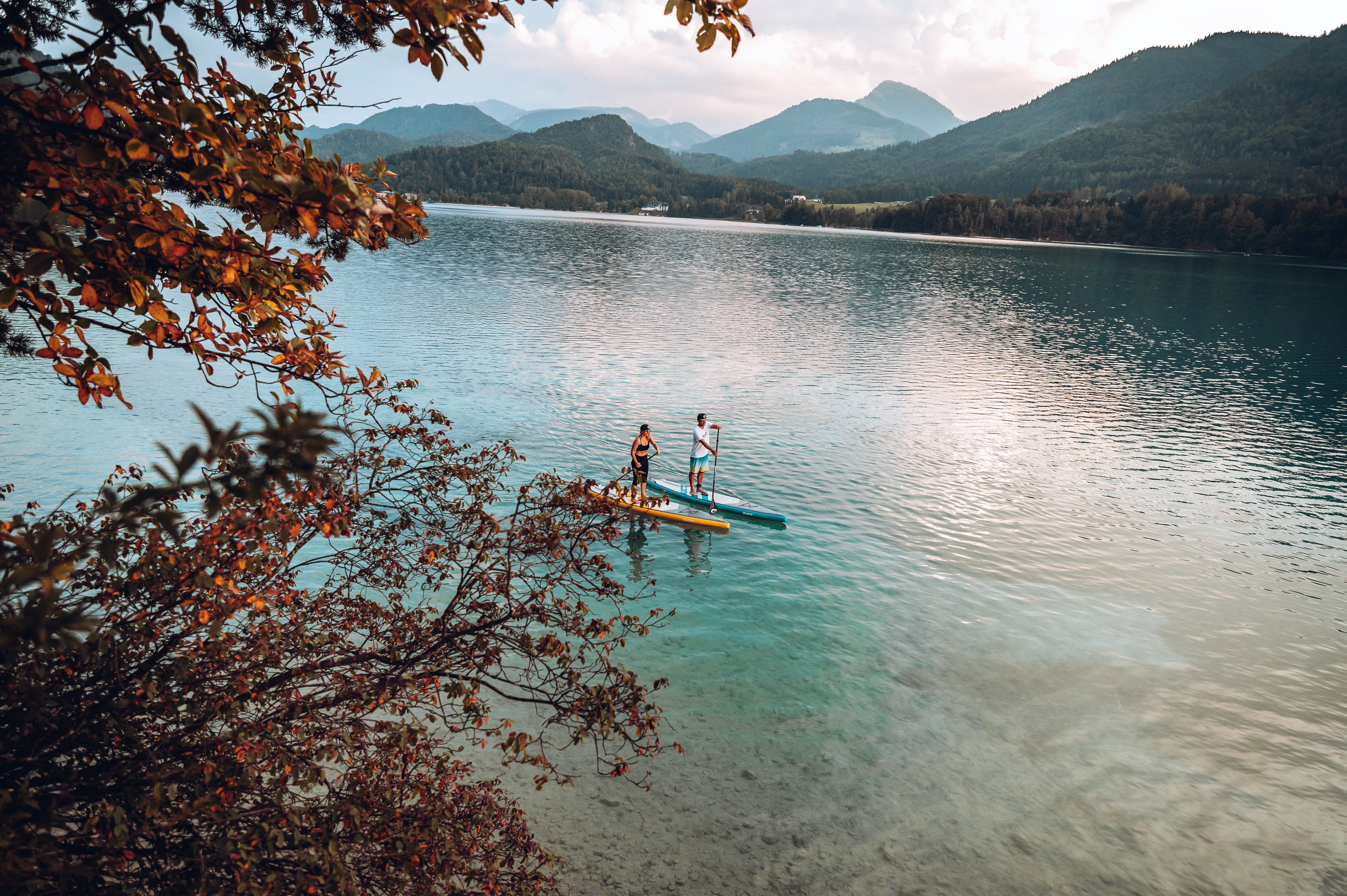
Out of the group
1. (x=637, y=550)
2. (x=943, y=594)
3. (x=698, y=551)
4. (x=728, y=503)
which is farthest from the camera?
(x=728, y=503)

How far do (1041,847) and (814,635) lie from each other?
21.3 feet

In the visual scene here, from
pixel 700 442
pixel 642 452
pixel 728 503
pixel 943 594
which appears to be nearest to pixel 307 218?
pixel 642 452

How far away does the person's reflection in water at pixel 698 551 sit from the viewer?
2014 cm

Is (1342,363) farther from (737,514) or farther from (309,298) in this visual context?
(309,298)

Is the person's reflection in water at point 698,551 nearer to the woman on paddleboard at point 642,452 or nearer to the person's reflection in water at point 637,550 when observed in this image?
the person's reflection in water at point 637,550

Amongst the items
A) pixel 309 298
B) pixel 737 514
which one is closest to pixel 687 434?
pixel 737 514

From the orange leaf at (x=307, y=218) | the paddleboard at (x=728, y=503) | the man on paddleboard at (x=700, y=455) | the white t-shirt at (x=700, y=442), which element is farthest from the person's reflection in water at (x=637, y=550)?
the orange leaf at (x=307, y=218)

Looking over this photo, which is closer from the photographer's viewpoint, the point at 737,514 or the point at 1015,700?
the point at 1015,700

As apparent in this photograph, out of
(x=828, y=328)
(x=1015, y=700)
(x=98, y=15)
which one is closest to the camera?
(x=98, y=15)

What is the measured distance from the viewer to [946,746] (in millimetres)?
13594

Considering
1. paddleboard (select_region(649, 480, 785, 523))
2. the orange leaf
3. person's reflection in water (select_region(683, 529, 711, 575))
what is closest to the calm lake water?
person's reflection in water (select_region(683, 529, 711, 575))

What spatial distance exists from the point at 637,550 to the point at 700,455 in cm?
452

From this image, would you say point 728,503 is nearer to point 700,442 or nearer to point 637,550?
point 700,442

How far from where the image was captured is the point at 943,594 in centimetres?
1945
